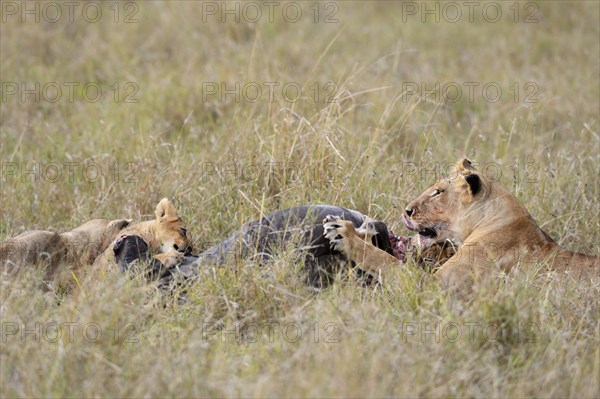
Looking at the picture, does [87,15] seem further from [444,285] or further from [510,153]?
[444,285]

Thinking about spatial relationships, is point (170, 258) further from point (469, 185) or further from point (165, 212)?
point (469, 185)

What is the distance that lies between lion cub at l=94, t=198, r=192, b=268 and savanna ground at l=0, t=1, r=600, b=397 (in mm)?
393

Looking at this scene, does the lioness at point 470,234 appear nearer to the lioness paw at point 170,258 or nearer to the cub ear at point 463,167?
the cub ear at point 463,167

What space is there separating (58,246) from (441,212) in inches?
81.5

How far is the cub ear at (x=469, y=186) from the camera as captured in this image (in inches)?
210

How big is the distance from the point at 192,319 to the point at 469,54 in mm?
6352

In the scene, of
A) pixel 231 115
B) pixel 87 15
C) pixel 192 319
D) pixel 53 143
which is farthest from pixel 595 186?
pixel 87 15

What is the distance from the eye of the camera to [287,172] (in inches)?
249

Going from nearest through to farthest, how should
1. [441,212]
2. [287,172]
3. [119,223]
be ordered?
[441,212]
[119,223]
[287,172]

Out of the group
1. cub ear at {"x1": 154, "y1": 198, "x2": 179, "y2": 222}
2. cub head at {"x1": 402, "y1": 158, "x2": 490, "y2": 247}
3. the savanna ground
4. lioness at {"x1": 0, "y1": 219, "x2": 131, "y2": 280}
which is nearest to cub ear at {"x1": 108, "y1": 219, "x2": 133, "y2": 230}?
lioness at {"x1": 0, "y1": 219, "x2": 131, "y2": 280}

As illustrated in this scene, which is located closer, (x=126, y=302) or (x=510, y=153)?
(x=126, y=302)

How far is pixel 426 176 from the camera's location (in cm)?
649

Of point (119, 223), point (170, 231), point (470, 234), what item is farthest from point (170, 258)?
point (470, 234)

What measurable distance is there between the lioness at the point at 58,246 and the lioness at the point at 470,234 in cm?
135
